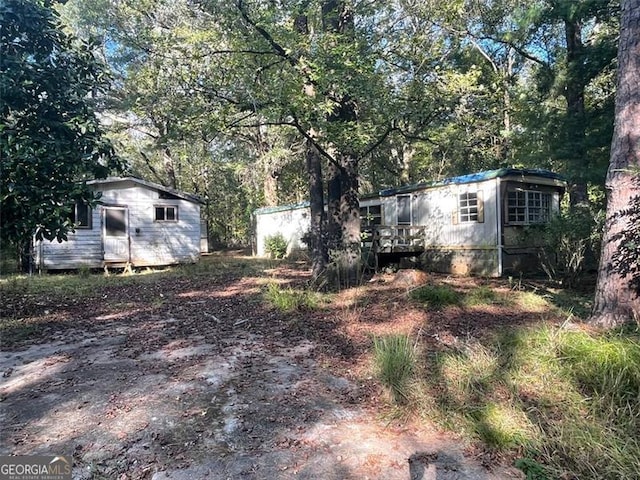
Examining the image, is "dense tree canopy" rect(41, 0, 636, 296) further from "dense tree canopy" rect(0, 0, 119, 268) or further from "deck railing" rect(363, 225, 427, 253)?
"deck railing" rect(363, 225, 427, 253)

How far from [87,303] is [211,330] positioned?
356 centimetres

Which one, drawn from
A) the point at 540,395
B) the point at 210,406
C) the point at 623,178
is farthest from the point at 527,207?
the point at 210,406

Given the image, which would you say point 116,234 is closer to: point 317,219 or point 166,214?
point 166,214

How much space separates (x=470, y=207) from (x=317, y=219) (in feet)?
15.8

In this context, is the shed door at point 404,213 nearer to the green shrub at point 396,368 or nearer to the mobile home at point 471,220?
the mobile home at point 471,220

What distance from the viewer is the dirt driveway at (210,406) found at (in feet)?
7.89

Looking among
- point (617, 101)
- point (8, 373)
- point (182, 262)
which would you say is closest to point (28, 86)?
point (8, 373)

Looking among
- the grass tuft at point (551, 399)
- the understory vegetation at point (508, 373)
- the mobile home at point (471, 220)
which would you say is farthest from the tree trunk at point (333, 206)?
the grass tuft at point (551, 399)

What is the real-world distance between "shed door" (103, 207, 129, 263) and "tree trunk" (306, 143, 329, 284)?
24.7ft

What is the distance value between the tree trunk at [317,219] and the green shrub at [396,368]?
4.95 metres

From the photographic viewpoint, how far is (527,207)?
1091 cm

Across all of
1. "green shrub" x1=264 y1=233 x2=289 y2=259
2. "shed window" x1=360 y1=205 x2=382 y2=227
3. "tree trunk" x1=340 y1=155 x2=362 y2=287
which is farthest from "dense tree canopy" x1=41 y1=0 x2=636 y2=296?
"green shrub" x1=264 y1=233 x2=289 y2=259

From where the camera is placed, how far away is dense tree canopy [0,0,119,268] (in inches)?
203

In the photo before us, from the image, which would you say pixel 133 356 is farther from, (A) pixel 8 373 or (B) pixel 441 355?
(B) pixel 441 355
